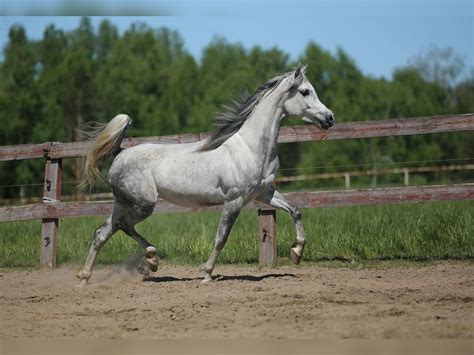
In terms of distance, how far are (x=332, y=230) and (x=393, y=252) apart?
3.51 feet

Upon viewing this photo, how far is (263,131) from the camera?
6688 mm

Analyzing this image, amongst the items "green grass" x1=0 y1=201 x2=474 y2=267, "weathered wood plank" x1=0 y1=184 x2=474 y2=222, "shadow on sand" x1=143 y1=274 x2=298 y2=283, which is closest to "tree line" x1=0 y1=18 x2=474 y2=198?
"green grass" x1=0 y1=201 x2=474 y2=267

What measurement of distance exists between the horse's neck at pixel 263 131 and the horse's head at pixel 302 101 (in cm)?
16

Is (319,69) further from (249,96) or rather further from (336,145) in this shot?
(249,96)

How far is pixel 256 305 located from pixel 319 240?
319 cm

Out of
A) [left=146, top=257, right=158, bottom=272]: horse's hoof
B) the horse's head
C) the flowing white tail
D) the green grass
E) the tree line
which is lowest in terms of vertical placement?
[left=146, top=257, right=158, bottom=272]: horse's hoof

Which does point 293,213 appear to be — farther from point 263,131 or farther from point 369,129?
point 369,129

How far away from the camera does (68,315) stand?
5102mm

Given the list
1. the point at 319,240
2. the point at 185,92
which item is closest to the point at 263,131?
the point at 319,240

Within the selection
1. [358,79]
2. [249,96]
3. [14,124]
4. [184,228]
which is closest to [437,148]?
[358,79]

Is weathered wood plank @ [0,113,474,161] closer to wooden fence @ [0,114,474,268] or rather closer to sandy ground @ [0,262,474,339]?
wooden fence @ [0,114,474,268]

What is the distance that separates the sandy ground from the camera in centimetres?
422

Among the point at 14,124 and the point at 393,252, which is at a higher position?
the point at 14,124

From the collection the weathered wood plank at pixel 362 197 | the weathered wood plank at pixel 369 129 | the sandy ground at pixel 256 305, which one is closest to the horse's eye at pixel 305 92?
the weathered wood plank at pixel 369 129
